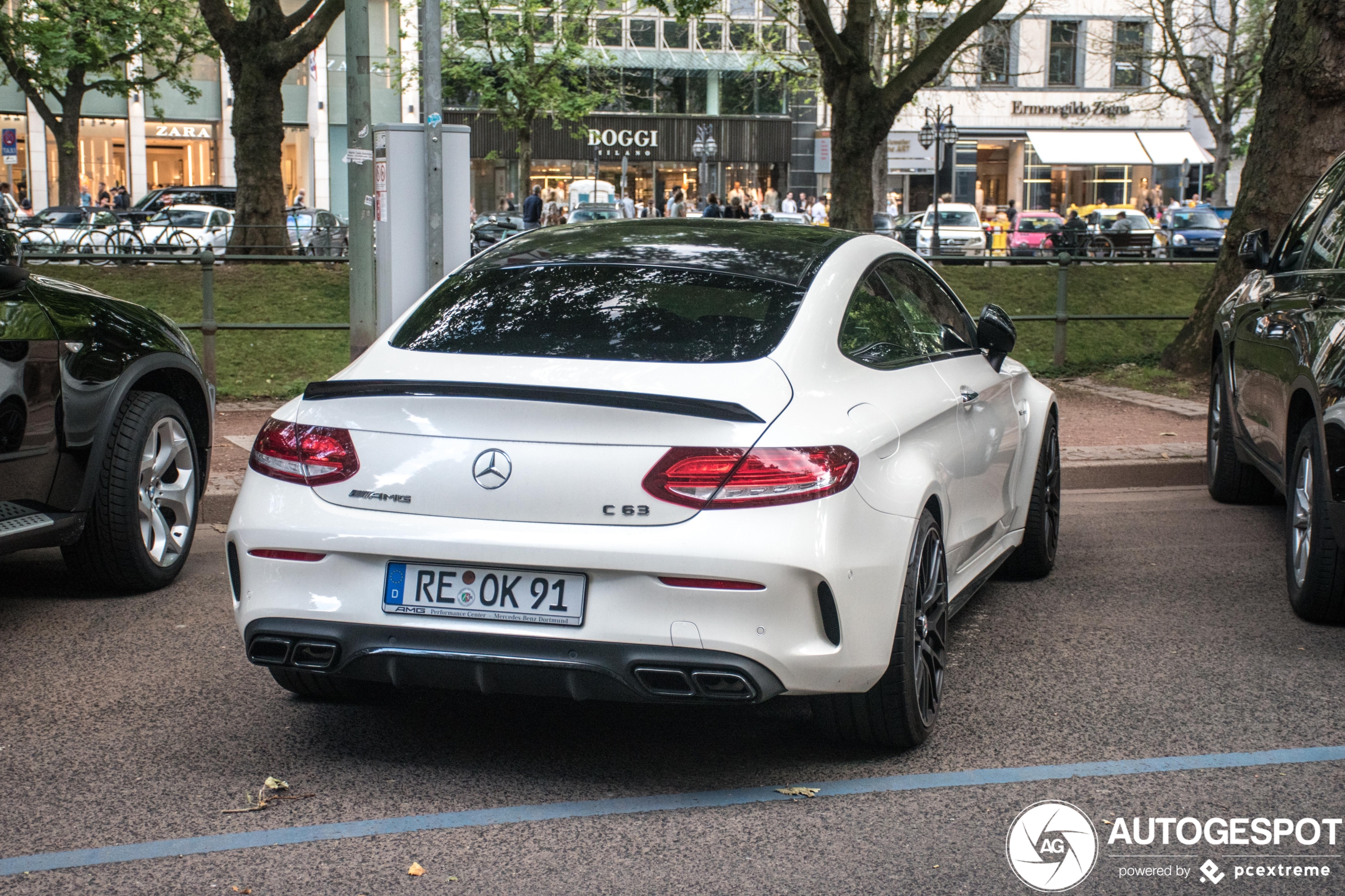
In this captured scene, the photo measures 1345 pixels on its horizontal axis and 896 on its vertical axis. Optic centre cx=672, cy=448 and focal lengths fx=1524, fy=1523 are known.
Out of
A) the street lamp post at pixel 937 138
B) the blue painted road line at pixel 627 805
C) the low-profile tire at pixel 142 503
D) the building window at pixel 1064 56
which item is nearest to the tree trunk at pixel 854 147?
the low-profile tire at pixel 142 503

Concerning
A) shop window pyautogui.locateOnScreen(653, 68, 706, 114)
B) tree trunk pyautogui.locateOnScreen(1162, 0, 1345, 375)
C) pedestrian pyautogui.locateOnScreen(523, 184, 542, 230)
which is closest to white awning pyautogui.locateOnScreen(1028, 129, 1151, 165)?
shop window pyautogui.locateOnScreen(653, 68, 706, 114)

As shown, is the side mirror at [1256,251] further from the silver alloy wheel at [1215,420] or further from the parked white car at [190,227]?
the parked white car at [190,227]

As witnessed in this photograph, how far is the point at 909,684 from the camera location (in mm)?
4000

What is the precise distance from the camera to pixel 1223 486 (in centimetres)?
826

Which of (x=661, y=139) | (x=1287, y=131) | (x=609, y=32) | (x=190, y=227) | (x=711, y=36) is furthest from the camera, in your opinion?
(x=661, y=139)

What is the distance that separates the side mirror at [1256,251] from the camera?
23.3 feet

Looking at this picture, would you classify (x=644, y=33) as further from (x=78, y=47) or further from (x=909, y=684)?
(x=909, y=684)

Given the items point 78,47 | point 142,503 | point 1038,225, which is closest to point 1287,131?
point 142,503

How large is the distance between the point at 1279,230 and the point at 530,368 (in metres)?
10.1

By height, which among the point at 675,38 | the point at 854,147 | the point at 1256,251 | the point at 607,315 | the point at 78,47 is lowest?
the point at 607,315

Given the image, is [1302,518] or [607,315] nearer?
[607,315]

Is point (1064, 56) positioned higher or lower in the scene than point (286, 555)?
higher

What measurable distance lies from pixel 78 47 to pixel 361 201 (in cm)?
2625

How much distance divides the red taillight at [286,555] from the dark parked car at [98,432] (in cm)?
179
